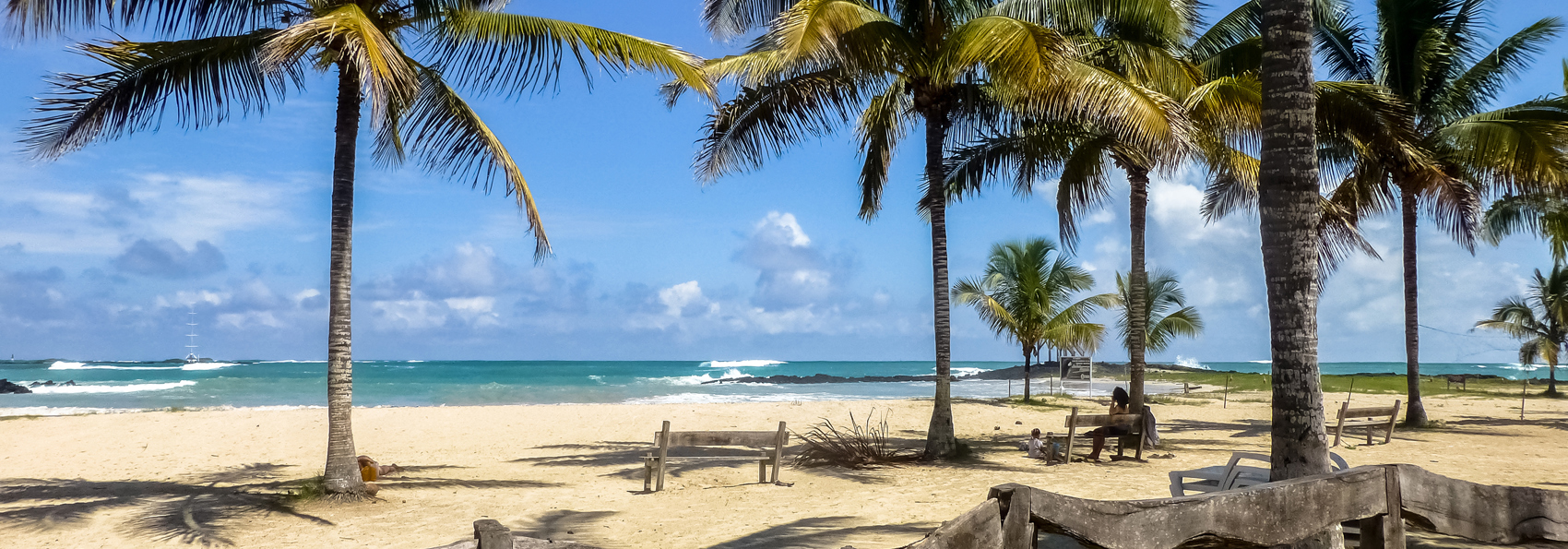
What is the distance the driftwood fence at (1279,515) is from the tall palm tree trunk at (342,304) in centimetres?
765

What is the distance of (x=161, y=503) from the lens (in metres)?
9.02

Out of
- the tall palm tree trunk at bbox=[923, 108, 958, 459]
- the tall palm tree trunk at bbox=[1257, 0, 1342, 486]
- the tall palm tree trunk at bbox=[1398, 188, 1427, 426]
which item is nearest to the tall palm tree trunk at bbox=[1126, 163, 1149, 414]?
the tall palm tree trunk at bbox=[923, 108, 958, 459]

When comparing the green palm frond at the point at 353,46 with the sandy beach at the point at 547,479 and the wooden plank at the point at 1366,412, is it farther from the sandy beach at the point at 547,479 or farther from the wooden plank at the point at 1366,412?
the wooden plank at the point at 1366,412

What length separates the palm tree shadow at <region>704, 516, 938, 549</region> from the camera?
6.75 meters

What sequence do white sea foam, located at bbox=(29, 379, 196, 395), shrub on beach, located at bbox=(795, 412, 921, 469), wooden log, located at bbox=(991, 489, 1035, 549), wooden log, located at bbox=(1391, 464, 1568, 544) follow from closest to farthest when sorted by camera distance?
wooden log, located at bbox=(991, 489, 1035, 549) → wooden log, located at bbox=(1391, 464, 1568, 544) → shrub on beach, located at bbox=(795, 412, 921, 469) → white sea foam, located at bbox=(29, 379, 196, 395)

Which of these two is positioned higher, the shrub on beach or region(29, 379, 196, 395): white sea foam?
the shrub on beach

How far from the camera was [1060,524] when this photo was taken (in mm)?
3166

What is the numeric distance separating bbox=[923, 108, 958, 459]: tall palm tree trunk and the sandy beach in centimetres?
64

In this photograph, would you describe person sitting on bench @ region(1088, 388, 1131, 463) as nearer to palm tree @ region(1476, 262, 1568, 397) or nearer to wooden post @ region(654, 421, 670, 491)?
wooden post @ region(654, 421, 670, 491)

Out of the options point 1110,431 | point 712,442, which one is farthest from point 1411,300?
point 712,442

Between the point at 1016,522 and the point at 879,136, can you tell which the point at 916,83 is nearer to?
the point at 879,136

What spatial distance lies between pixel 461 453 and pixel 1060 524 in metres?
12.2

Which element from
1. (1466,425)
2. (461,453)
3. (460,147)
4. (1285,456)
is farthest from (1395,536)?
(1466,425)

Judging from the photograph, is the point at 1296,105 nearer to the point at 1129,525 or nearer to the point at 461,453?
the point at 1129,525
